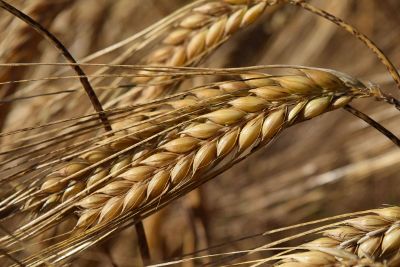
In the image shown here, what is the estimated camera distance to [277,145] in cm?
237

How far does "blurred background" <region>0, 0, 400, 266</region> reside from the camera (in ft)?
5.54

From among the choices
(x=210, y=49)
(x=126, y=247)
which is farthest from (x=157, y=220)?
(x=210, y=49)

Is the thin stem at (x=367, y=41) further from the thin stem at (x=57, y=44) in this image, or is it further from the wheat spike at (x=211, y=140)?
the thin stem at (x=57, y=44)

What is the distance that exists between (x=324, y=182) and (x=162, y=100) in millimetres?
1054

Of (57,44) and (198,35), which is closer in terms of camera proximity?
(57,44)

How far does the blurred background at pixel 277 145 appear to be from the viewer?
1688mm

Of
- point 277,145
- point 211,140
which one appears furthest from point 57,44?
point 277,145

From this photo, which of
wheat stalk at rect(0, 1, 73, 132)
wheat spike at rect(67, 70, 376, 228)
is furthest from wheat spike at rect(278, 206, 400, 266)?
wheat stalk at rect(0, 1, 73, 132)

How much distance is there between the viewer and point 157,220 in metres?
1.68

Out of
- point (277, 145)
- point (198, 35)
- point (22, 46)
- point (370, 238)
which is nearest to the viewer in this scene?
point (370, 238)

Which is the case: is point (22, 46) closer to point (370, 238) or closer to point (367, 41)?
point (367, 41)

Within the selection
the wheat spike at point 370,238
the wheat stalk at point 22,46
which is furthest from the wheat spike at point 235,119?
the wheat stalk at point 22,46

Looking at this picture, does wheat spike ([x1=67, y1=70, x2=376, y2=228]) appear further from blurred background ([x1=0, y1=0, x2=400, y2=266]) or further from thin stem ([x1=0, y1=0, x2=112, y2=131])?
blurred background ([x1=0, y1=0, x2=400, y2=266])

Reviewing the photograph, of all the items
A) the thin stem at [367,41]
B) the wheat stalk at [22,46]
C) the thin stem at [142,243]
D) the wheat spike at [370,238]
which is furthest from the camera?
the wheat stalk at [22,46]
